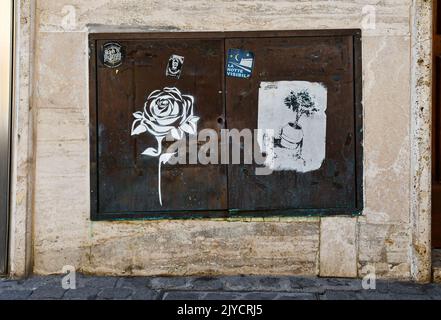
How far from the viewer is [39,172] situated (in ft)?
13.9

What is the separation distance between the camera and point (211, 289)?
3.91 m

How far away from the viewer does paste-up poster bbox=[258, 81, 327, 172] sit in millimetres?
4195

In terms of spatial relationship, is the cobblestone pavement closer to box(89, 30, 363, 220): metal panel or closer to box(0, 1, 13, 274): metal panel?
box(0, 1, 13, 274): metal panel

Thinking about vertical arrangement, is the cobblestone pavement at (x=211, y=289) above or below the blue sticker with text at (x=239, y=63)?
below

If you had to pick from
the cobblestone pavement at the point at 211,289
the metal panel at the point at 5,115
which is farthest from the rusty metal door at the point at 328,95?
the metal panel at the point at 5,115

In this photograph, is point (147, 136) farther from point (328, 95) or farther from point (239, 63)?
point (328, 95)

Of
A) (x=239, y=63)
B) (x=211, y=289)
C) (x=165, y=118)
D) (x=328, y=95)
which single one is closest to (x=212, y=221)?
(x=211, y=289)

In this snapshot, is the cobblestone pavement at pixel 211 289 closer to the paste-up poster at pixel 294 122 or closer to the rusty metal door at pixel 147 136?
the rusty metal door at pixel 147 136

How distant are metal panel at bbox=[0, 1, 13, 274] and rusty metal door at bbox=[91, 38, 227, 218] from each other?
879 mm

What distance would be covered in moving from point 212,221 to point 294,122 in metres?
1.34

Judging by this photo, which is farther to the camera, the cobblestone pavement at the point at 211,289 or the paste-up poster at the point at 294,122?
the paste-up poster at the point at 294,122

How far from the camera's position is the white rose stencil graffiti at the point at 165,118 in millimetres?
4223

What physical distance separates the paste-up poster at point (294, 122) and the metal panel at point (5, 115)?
261 cm
